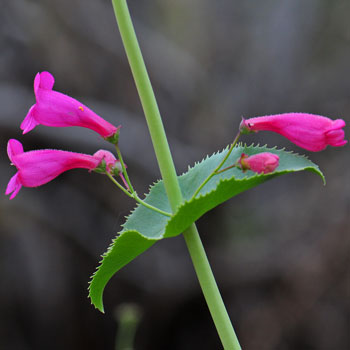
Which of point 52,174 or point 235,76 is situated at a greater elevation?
point 235,76

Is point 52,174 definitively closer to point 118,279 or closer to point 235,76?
point 118,279

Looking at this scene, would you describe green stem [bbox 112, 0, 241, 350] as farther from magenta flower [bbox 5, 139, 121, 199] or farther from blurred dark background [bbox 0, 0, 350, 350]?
blurred dark background [bbox 0, 0, 350, 350]

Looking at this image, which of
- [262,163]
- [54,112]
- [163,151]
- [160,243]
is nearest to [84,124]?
[54,112]

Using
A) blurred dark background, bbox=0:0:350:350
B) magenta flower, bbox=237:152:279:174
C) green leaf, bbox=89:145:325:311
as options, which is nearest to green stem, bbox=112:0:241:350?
green leaf, bbox=89:145:325:311

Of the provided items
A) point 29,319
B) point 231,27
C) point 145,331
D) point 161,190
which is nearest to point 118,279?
point 145,331

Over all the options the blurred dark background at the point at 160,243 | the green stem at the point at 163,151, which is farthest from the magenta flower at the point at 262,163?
the blurred dark background at the point at 160,243
